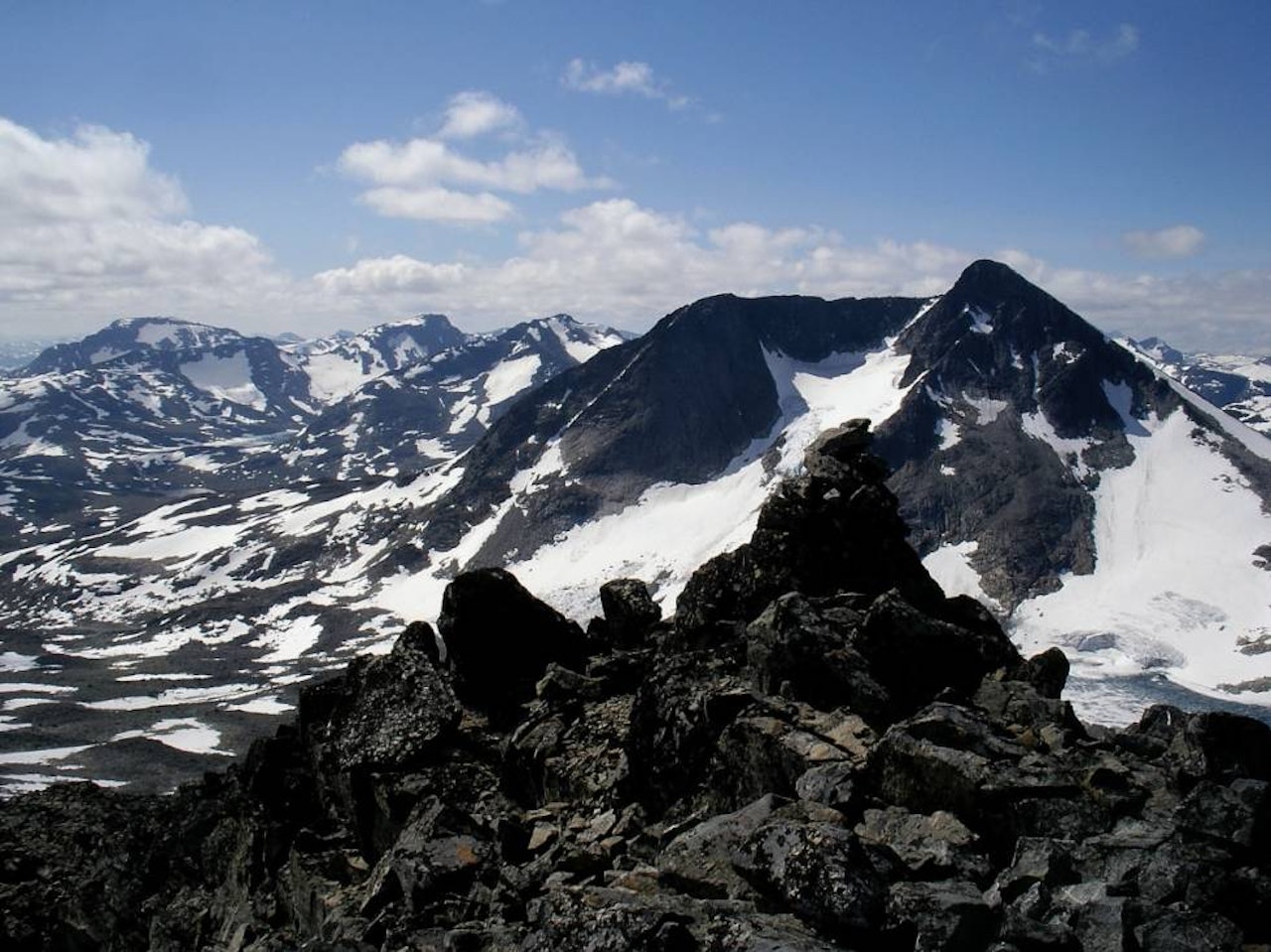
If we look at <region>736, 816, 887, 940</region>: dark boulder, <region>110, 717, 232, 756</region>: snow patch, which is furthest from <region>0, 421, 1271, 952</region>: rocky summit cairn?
<region>110, 717, 232, 756</region>: snow patch

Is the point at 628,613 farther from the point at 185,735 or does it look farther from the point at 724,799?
the point at 185,735

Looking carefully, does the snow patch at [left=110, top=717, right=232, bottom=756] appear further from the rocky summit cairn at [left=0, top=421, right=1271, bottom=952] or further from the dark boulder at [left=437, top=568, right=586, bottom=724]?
the dark boulder at [left=437, top=568, right=586, bottom=724]

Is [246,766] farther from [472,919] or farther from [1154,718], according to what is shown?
[1154,718]

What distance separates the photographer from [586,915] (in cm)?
1220

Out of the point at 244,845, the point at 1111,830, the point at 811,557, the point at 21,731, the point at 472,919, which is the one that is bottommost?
the point at 21,731

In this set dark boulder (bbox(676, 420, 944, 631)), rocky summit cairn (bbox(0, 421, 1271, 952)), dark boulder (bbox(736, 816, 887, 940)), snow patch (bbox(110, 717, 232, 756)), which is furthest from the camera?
snow patch (bbox(110, 717, 232, 756))

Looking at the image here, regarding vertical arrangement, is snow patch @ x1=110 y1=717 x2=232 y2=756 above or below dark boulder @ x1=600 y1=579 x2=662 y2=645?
below

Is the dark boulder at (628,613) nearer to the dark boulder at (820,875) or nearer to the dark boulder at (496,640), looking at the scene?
the dark boulder at (496,640)

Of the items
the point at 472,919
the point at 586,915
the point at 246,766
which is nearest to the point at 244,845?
the point at 246,766

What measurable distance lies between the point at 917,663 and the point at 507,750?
35.0 feet

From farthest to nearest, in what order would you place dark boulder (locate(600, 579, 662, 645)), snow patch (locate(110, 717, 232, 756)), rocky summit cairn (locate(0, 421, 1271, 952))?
snow patch (locate(110, 717, 232, 756)) → dark boulder (locate(600, 579, 662, 645)) → rocky summit cairn (locate(0, 421, 1271, 952))

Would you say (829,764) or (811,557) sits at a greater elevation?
(811,557)

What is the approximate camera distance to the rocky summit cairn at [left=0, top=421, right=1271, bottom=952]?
1188cm

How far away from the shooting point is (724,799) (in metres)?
18.2
